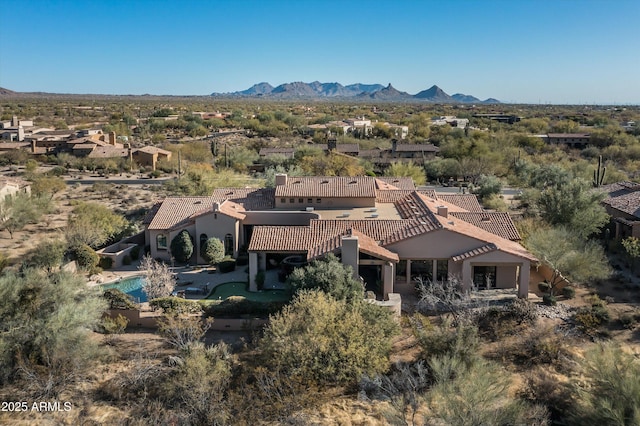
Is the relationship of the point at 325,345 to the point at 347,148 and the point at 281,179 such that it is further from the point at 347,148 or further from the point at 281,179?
the point at 347,148

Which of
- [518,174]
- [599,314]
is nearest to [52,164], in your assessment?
[518,174]

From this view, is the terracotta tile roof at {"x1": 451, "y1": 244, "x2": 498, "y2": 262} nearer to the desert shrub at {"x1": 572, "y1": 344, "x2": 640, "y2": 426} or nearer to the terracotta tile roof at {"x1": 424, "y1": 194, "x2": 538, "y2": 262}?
the terracotta tile roof at {"x1": 424, "y1": 194, "x2": 538, "y2": 262}

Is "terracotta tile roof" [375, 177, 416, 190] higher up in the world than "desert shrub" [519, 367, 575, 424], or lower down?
higher up

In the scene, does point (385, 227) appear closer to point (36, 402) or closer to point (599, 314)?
point (599, 314)

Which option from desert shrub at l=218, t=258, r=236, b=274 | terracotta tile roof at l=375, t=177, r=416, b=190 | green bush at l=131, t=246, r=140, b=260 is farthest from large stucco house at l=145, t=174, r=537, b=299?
terracotta tile roof at l=375, t=177, r=416, b=190

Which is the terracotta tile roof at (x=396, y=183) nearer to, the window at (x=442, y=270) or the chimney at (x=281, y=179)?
the chimney at (x=281, y=179)

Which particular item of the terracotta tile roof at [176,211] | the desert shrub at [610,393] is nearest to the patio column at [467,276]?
the desert shrub at [610,393]

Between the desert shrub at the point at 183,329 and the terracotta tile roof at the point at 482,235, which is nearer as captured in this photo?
the desert shrub at the point at 183,329
